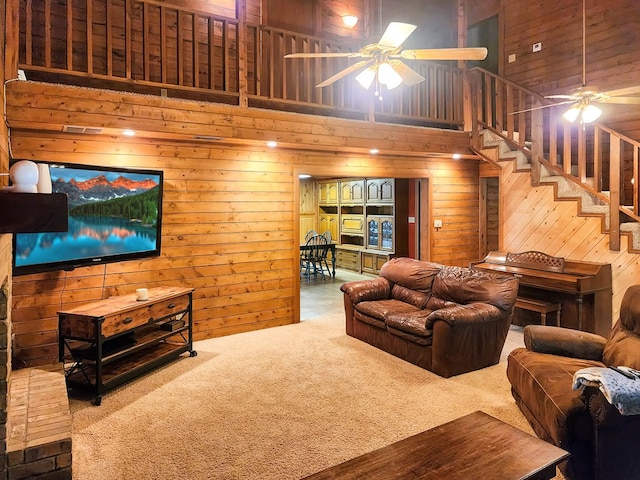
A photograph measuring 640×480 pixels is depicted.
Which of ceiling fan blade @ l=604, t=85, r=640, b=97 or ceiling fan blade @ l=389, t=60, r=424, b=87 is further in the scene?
ceiling fan blade @ l=604, t=85, r=640, b=97

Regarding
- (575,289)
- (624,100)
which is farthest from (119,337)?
(624,100)

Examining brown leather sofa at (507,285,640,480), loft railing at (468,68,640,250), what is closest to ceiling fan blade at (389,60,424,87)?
loft railing at (468,68,640,250)

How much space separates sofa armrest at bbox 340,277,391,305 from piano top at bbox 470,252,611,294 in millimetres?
1365

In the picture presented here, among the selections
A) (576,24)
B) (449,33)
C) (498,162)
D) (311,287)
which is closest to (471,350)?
(498,162)

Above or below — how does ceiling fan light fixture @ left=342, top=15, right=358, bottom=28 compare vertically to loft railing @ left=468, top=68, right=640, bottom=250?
above

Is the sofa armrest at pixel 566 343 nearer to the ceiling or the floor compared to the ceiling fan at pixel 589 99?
nearer to the floor

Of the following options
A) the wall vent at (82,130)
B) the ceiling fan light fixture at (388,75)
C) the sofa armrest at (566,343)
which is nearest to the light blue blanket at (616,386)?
the sofa armrest at (566,343)

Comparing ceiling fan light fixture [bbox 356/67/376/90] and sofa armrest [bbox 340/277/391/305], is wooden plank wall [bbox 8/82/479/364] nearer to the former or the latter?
sofa armrest [bbox 340/277/391/305]

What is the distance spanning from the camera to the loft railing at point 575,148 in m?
4.79

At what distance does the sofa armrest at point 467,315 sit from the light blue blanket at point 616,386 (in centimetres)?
147

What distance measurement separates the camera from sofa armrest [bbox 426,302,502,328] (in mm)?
3736

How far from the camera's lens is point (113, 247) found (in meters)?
4.10

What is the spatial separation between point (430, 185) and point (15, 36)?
17.3 feet

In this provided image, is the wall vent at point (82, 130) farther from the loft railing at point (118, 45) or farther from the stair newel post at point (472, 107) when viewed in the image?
the stair newel post at point (472, 107)
